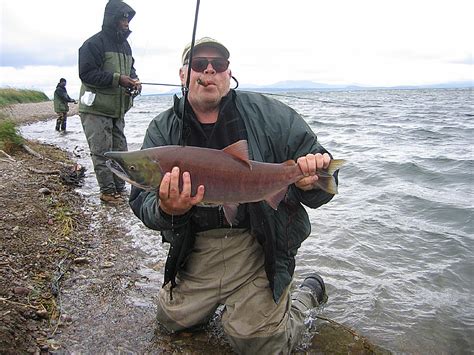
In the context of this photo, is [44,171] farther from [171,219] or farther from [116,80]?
[171,219]

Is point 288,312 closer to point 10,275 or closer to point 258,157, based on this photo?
point 258,157

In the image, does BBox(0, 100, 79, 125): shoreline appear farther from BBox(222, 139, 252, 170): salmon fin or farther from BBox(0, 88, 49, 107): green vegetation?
BBox(222, 139, 252, 170): salmon fin

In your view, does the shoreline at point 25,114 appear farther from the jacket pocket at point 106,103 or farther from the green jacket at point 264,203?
the green jacket at point 264,203

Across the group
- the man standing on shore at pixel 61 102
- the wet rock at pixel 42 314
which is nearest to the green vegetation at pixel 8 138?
the wet rock at pixel 42 314

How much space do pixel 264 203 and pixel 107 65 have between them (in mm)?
4671

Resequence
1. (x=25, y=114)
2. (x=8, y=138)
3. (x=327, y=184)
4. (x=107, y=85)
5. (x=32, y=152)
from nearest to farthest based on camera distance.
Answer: (x=327, y=184)
(x=107, y=85)
(x=8, y=138)
(x=32, y=152)
(x=25, y=114)

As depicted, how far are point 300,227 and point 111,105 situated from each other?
4.56 metres

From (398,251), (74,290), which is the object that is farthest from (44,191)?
(398,251)

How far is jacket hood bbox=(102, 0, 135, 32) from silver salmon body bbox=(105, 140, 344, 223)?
14.8ft

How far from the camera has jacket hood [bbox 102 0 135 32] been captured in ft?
22.3

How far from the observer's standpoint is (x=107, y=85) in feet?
22.3

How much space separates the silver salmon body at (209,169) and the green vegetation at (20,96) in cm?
3664

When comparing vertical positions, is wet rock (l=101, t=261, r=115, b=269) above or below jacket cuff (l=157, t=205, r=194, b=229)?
below

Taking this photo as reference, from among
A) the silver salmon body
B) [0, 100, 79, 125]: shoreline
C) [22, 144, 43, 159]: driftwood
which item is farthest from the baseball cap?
[0, 100, 79, 125]: shoreline
